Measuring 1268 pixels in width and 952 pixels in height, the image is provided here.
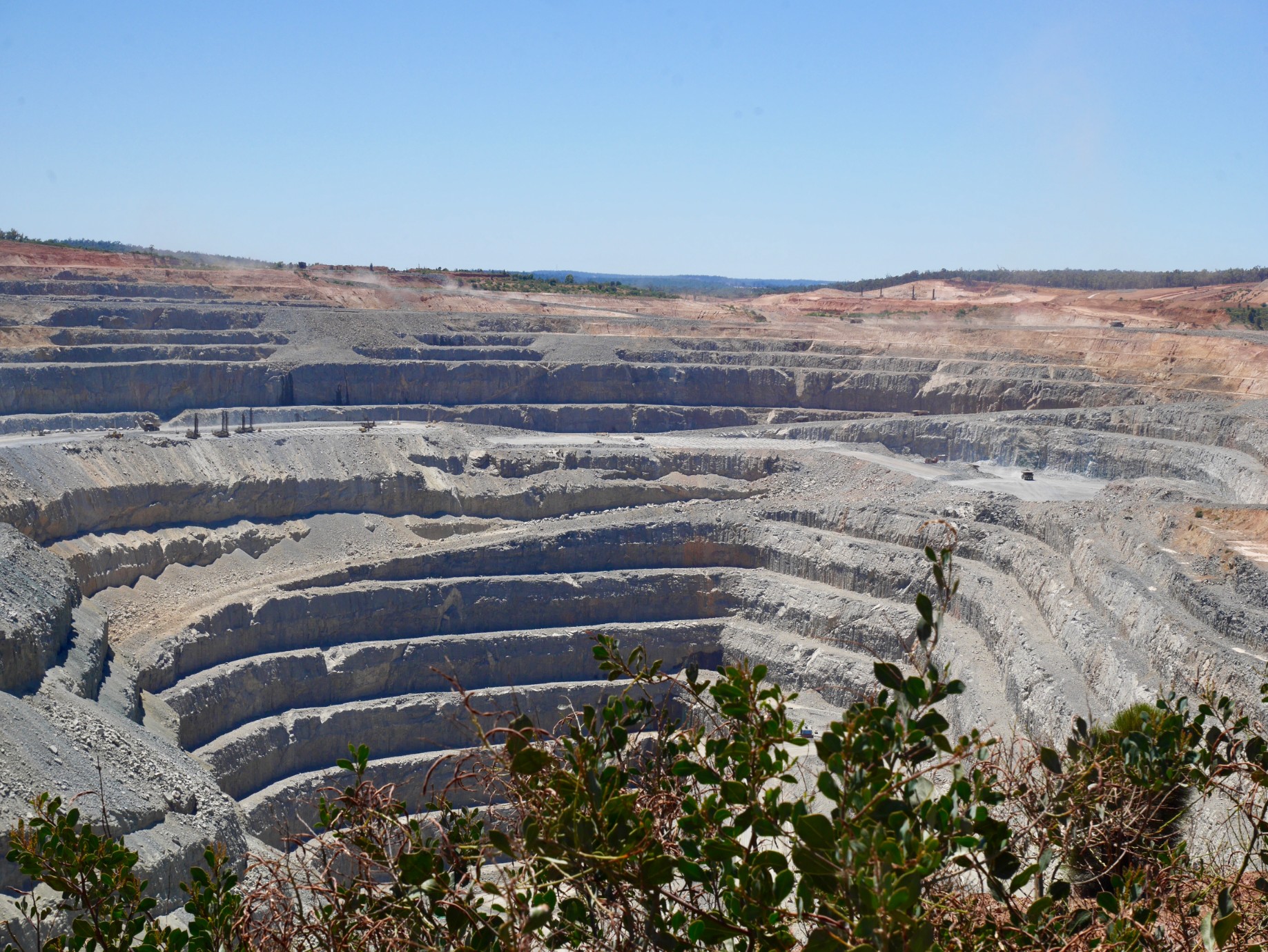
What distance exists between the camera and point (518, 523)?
4325 centimetres

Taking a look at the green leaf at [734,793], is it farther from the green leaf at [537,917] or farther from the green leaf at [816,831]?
the green leaf at [537,917]

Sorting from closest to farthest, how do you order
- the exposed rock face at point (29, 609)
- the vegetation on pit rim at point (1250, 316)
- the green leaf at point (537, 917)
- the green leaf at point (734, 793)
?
the green leaf at point (537, 917), the green leaf at point (734, 793), the exposed rock face at point (29, 609), the vegetation on pit rim at point (1250, 316)

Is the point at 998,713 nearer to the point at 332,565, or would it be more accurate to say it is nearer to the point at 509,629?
the point at 509,629

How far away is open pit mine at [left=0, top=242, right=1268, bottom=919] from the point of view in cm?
2456

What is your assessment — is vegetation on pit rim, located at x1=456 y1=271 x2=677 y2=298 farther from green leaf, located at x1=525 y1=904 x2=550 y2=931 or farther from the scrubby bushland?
green leaf, located at x1=525 y1=904 x2=550 y2=931

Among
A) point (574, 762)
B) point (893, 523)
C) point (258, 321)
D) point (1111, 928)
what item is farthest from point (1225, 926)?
point (258, 321)

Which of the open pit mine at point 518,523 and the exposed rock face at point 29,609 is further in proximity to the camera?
the open pit mine at point 518,523

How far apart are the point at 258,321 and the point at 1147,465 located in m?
48.5

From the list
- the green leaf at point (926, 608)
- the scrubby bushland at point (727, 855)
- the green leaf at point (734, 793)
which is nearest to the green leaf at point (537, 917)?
the scrubby bushland at point (727, 855)

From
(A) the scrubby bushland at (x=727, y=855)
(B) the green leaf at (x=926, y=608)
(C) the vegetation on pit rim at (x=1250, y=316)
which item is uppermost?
(C) the vegetation on pit rim at (x=1250, y=316)

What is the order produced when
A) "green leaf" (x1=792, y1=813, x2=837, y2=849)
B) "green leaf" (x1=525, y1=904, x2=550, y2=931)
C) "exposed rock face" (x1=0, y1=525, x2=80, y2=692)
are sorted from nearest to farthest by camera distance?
"green leaf" (x1=792, y1=813, x2=837, y2=849) → "green leaf" (x1=525, y1=904, x2=550, y2=931) → "exposed rock face" (x1=0, y1=525, x2=80, y2=692)

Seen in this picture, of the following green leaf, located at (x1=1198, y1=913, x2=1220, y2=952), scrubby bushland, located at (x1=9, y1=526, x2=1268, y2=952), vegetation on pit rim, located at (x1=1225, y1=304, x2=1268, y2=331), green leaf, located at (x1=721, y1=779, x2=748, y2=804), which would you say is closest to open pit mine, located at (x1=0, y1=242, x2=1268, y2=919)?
A: scrubby bushland, located at (x1=9, y1=526, x2=1268, y2=952)

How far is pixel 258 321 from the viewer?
62.2 m

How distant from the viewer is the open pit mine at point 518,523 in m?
24.6
